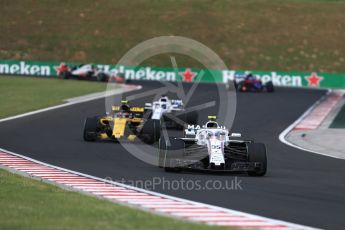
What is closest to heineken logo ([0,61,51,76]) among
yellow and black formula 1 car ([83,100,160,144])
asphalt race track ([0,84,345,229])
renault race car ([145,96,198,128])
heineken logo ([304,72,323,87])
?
heineken logo ([304,72,323,87])

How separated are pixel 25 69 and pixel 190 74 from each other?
42.8ft

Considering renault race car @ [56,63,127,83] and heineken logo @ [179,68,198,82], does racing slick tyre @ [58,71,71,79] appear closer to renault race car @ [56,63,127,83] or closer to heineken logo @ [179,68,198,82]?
renault race car @ [56,63,127,83]

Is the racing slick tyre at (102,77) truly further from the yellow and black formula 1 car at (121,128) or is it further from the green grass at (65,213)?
Answer: the green grass at (65,213)

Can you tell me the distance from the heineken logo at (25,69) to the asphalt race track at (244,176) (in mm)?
29040

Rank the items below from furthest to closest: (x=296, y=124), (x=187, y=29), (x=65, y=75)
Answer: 1. (x=187, y=29)
2. (x=65, y=75)
3. (x=296, y=124)

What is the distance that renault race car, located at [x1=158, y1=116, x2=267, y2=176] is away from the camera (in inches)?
717

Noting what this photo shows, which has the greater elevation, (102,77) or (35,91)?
(102,77)

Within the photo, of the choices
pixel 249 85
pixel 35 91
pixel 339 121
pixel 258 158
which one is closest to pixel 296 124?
pixel 339 121

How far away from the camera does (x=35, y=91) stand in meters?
46.7

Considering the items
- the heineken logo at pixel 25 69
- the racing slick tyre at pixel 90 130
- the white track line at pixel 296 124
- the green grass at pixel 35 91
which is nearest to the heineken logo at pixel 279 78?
the green grass at pixel 35 91

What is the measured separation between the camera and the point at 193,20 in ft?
276

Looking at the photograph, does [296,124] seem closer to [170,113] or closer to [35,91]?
[170,113]

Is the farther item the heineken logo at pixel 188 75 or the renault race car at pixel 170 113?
the heineken logo at pixel 188 75

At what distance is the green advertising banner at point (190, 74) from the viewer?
63.0 metres
